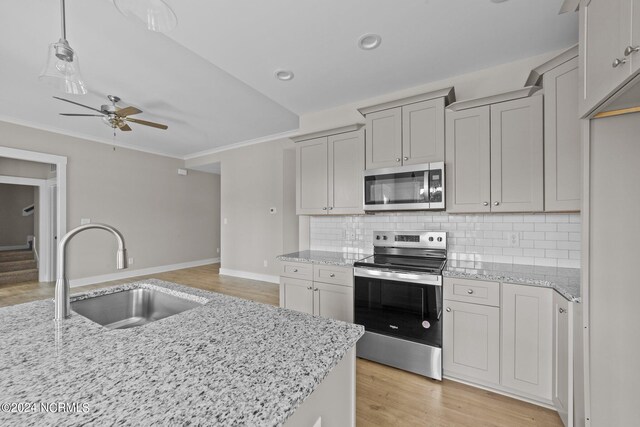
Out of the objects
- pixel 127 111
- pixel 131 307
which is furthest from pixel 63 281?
pixel 127 111

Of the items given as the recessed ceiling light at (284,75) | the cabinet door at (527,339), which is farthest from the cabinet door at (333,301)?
the recessed ceiling light at (284,75)

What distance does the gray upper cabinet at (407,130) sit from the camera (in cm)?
238

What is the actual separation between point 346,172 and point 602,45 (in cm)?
198

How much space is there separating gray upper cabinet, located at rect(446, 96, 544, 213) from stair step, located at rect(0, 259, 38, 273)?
8009mm

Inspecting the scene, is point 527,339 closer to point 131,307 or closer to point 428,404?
point 428,404

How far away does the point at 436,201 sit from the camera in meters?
2.34

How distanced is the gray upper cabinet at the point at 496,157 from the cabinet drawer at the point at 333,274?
3.57 ft

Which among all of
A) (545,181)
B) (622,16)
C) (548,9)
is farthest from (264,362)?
(548,9)

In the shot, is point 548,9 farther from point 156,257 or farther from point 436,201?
point 156,257

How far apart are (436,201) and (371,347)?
139 centimetres

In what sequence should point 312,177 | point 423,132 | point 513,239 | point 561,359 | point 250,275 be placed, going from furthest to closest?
point 250,275 → point 312,177 → point 423,132 → point 513,239 → point 561,359

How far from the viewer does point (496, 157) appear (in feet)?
7.06

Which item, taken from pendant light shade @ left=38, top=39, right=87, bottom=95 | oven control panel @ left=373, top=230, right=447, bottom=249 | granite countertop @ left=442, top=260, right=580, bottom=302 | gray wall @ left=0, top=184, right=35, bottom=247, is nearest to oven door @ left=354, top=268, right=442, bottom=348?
granite countertop @ left=442, top=260, right=580, bottom=302

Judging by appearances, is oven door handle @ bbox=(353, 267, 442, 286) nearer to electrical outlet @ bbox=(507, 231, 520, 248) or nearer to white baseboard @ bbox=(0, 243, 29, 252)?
electrical outlet @ bbox=(507, 231, 520, 248)
